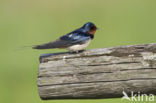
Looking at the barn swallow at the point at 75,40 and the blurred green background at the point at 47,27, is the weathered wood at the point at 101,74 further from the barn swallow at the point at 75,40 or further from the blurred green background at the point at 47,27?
the blurred green background at the point at 47,27

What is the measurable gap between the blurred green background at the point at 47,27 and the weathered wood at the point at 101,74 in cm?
323

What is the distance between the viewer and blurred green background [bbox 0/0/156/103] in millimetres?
7125

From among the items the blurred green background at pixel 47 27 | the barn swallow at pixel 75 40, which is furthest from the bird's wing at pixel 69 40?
the blurred green background at pixel 47 27

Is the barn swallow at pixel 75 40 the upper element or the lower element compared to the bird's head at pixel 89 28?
lower

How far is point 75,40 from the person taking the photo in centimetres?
317

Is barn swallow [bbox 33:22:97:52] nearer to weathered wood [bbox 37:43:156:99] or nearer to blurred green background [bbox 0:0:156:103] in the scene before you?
weathered wood [bbox 37:43:156:99]

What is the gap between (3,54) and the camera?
30.0 ft

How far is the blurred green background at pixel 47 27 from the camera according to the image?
7125mm

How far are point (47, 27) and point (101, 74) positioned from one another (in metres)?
8.16

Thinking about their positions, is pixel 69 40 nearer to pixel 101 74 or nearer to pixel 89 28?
pixel 89 28

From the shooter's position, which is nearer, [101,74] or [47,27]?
[101,74]

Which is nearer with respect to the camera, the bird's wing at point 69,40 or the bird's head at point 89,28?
the bird's wing at point 69,40

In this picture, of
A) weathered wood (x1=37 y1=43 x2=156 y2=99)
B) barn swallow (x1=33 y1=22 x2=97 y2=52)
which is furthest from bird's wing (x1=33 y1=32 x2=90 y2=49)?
weathered wood (x1=37 y1=43 x2=156 y2=99)

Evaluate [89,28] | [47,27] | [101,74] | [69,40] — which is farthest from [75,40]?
[47,27]
